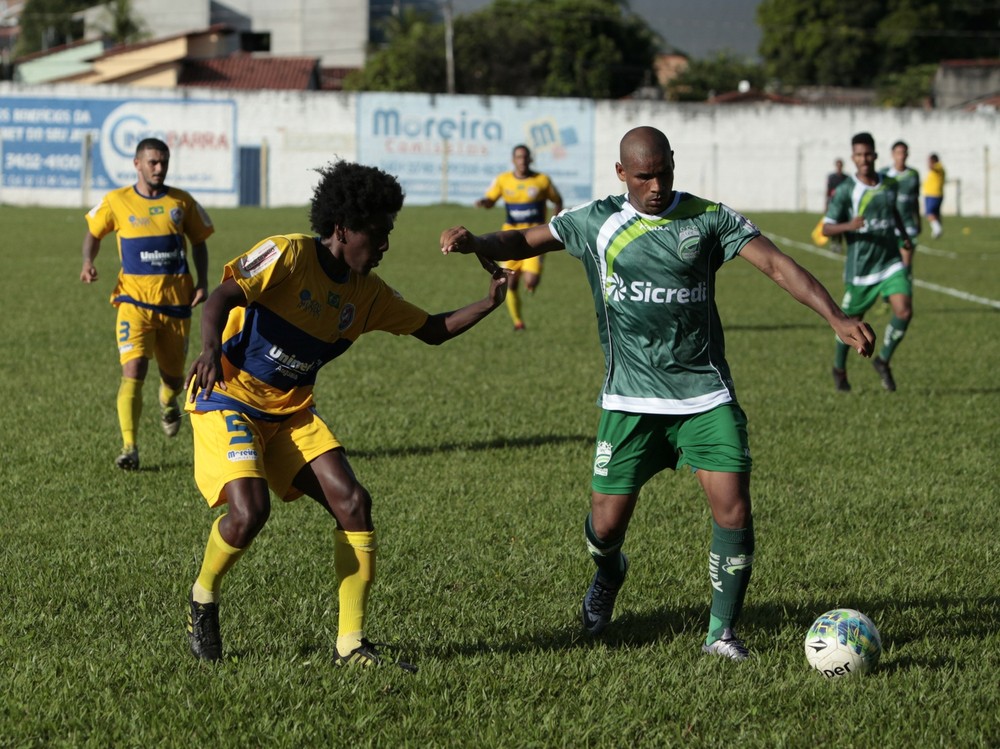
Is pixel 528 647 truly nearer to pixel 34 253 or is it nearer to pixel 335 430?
pixel 335 430

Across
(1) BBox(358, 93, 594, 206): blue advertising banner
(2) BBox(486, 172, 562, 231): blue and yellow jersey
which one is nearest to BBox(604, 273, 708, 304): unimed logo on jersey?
(2) BBox(486, 172, 562, 231): blue and yellow jersey

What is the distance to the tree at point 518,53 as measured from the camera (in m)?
69.5

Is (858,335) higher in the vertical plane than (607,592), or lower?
higher

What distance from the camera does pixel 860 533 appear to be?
278 inches

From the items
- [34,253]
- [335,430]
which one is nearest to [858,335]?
[335,430]

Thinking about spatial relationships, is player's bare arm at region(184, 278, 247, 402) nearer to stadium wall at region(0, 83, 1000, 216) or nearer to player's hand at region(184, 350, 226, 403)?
player's hand at region(184, 350, 226, 403)

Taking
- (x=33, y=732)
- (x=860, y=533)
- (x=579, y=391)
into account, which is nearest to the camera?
(x=33, y=732)

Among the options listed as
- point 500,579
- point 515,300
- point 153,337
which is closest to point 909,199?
point 515,300

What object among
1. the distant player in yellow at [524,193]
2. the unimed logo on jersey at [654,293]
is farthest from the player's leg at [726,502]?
the distant player in yellow at [524,193]

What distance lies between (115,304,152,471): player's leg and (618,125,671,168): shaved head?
4.66 meters

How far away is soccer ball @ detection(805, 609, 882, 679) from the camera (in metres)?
4.82

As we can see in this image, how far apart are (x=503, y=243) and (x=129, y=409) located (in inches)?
168

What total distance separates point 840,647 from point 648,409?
110 cm

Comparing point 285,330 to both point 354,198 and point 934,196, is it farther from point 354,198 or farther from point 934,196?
point 934,196
